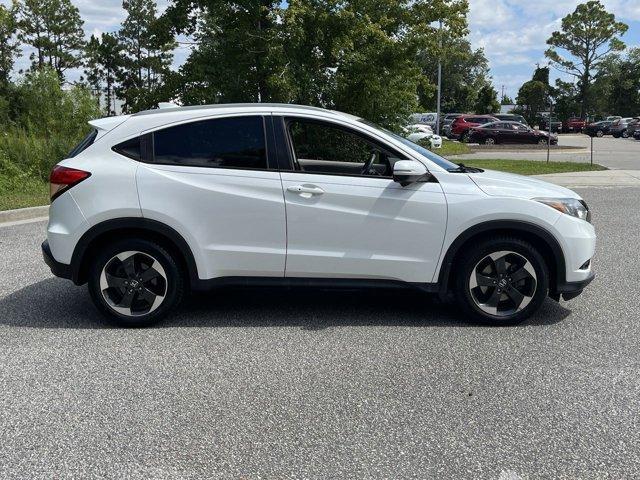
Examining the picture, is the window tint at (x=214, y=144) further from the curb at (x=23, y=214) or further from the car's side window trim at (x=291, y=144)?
the curb at (x=23, y=214)

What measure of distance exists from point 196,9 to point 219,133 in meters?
12.4

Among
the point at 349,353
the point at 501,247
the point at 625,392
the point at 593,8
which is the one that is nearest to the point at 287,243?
the point at 349,353

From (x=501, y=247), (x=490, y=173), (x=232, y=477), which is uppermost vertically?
(x=490, y=173)

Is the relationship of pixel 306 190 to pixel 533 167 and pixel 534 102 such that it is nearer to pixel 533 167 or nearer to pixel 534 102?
pixel 533 167

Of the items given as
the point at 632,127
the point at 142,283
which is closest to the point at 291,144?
the point at 142,283

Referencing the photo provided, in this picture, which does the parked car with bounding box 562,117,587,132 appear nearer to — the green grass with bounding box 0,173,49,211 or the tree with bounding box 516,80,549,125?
the tree with bounding box 516,80,549,125

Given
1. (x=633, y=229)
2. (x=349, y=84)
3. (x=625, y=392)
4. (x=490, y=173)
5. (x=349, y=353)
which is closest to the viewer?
(x=625, y=392)

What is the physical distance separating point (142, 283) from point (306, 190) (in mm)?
1487

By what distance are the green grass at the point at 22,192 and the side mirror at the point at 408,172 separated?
8.21 meters

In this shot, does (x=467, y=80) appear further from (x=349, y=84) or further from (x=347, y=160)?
(x=347, y=160)

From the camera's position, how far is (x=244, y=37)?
14562 millimetres

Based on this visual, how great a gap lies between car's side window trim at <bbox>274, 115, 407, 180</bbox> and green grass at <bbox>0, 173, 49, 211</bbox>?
24.4 feet

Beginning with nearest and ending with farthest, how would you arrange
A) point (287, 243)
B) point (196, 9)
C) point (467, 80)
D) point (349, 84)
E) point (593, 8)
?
1. point (287, 243)
2. point (349, 84)
3. point (196, 9)
4. point (593, 8)
5. point (467, 80)

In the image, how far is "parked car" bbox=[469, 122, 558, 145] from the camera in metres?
36.0
